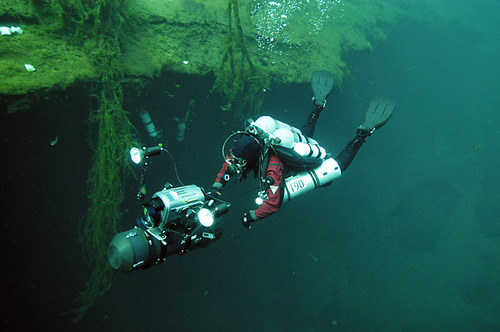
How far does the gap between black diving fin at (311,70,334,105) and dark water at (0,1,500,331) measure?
1.89 metres

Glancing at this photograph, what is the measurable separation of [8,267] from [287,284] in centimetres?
893

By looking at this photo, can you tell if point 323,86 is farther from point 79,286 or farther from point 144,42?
point 79,286

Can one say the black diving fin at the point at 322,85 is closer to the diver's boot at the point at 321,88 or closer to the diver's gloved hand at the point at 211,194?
the diver's boot at the point at 321,88

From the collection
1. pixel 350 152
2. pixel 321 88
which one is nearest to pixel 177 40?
pixel 321 88

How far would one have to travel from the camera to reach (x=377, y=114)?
5398 millimetres

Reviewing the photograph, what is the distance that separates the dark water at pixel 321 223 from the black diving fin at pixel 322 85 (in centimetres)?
189

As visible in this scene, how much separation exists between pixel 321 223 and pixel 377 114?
858 centimetres

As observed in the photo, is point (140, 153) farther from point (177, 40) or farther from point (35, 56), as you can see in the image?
point (177, 40)

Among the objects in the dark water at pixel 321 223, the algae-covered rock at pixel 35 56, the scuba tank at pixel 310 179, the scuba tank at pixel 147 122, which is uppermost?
the algae-covered rock at pixel 35 56

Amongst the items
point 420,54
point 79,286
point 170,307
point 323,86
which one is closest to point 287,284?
point 170,307

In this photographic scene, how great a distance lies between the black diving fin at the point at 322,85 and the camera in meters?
5.78

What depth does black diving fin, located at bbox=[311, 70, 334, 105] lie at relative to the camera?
578 cm

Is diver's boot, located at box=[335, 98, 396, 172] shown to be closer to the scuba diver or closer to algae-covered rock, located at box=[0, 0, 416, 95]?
the scuba diver

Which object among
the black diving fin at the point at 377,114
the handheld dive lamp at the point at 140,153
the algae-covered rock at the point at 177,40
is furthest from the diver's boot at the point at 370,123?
the handheld dive lamp at the point at 140,153
